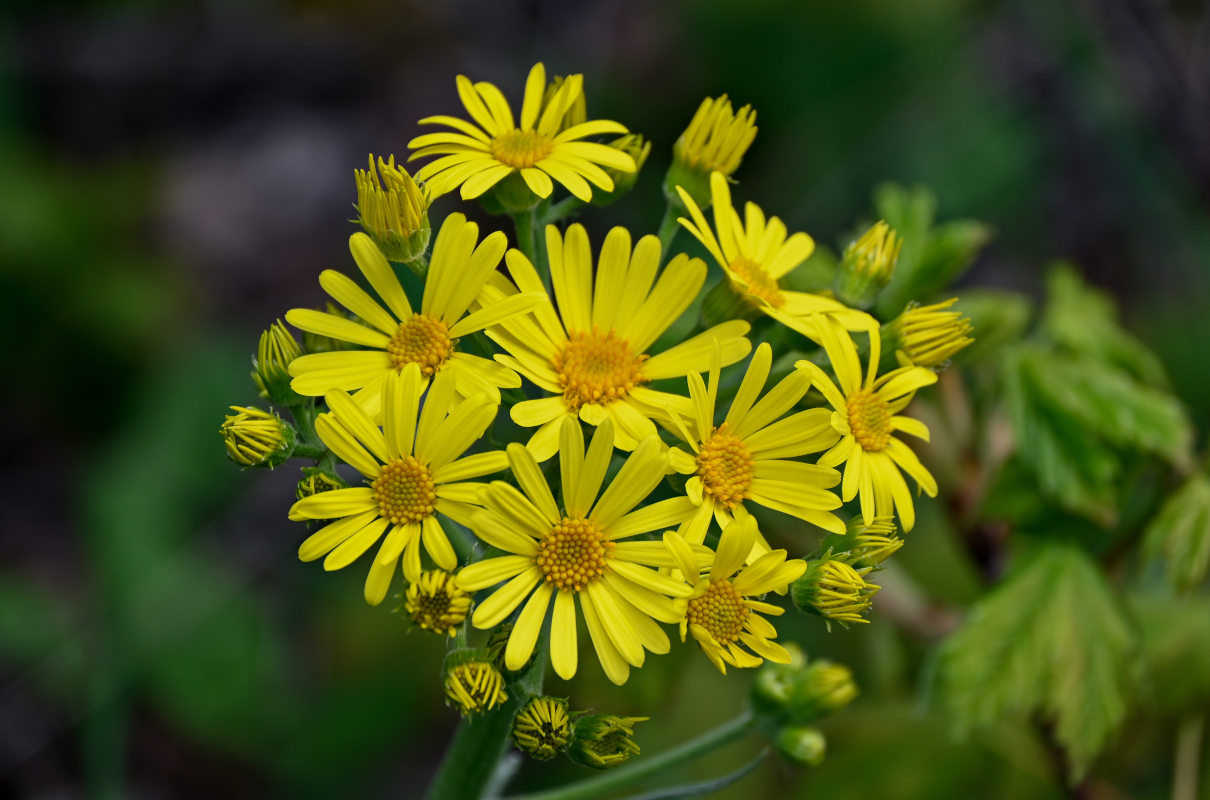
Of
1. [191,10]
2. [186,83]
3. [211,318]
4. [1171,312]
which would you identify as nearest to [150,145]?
[186,83]

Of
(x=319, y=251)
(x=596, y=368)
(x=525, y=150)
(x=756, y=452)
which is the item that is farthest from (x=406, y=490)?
(x=319, y=251)

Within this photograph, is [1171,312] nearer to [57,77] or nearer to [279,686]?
[279,686]

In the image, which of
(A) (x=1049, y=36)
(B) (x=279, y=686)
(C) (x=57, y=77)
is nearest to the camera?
(B) (x=279, y=686)

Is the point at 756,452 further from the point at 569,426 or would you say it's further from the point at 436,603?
the point at 436,603

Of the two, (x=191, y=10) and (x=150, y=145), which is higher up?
(x=191, y=10)

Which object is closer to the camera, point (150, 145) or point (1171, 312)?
point (1171, 312)

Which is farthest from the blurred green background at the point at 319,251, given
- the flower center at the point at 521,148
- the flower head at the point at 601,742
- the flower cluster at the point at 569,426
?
the flower center at the point at 521,148
